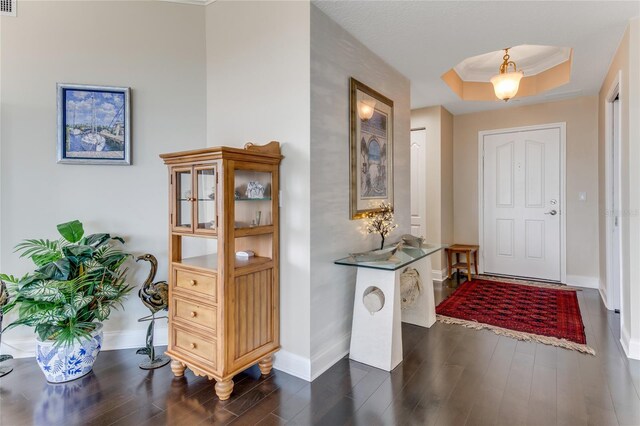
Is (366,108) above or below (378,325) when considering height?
above

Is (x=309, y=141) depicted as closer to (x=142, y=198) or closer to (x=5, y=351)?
(x=142, y=198)

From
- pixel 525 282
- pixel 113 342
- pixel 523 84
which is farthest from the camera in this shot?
pixel 525 282

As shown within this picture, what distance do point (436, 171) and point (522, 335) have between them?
2.58 m

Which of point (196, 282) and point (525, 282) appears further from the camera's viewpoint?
point (525, 282)

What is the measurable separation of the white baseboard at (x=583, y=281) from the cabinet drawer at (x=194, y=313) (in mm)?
4851

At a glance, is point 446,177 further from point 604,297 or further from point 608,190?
point 604,297

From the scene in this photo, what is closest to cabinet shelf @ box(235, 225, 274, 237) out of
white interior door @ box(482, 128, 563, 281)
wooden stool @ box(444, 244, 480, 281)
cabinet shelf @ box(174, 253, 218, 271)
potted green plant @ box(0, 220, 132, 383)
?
cabinet shelf @ box(174, 253, 218, 271)

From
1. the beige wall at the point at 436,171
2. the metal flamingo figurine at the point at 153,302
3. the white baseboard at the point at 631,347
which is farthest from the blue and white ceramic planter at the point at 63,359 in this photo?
the beige wall at the point at 436,171

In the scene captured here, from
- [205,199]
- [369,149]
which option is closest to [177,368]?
[205,199]

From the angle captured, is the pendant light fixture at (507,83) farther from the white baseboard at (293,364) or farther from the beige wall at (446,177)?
the white baseboard at (293,364)

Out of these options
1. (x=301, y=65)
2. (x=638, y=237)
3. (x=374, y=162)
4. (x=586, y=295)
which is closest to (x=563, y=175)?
(x=586, y=295)

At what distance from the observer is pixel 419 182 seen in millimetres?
5059

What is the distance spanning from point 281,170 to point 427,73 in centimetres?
223

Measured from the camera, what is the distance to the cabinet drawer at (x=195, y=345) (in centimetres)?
208
